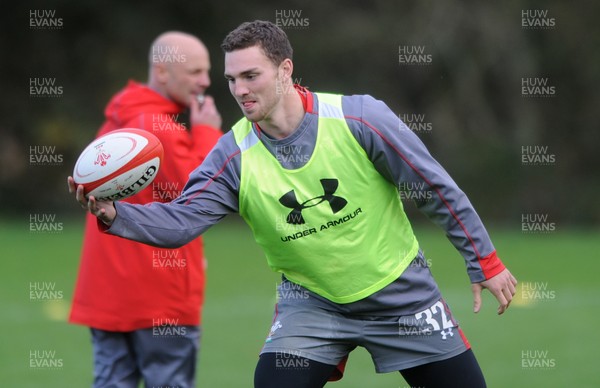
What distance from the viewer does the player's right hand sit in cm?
396

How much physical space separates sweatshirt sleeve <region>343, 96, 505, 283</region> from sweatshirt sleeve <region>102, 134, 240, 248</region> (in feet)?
1.85

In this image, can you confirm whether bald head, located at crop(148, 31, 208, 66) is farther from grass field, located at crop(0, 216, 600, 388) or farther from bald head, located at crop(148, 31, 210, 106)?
grass field, located at crop(0, 216, 600, 388)

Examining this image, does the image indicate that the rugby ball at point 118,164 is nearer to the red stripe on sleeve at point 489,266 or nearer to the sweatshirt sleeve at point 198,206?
the sweatshirt sleeve at point 198,206

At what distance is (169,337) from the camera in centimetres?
527

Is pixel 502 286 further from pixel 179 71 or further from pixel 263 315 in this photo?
pixel 263 315

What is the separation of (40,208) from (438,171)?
58.6ft

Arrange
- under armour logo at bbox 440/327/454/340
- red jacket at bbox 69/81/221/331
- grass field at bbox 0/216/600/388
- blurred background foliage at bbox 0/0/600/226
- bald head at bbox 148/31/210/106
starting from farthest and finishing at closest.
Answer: blurred background foliage at bbox 0/0/600/226, grass field at bbox 0/216/600/388, bald head at bbox 148/31/210/106, red jacket at bbox 69/81/221/331, under armour logo at bbox 440/327/454/340

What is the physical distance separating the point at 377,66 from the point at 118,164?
1861 cm

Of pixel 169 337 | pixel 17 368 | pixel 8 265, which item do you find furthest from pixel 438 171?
pixel 8 265

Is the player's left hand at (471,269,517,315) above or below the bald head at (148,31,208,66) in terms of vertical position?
below

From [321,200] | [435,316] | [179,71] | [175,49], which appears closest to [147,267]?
[179,71]

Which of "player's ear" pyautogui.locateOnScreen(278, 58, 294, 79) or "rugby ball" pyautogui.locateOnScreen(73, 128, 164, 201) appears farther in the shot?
"player's ear" pyautogui.locateOnScreen(278, 58, 294, 79)

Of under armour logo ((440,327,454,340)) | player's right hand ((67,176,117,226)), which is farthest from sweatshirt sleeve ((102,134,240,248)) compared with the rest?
under armour logo ((440,327,454,340))

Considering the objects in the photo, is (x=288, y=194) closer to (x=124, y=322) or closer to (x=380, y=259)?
(x=380, y=259)
